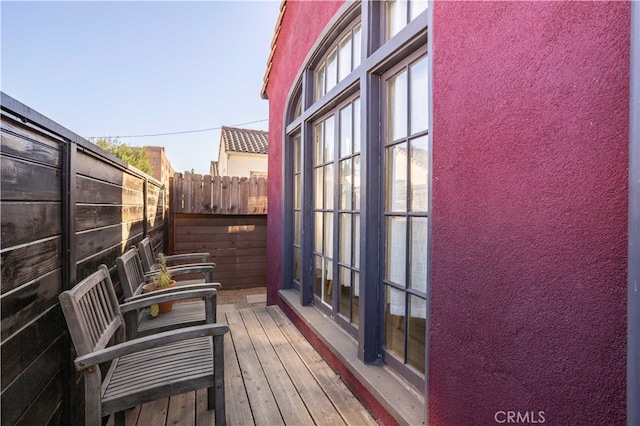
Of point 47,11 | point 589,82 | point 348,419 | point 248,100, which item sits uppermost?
point 248,100

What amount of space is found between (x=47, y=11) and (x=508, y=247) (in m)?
5.47

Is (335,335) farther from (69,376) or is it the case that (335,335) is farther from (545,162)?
(545,162)

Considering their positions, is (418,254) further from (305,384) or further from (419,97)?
(305,384)

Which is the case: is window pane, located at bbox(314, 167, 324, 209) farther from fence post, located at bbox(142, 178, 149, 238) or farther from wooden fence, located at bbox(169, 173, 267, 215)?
wooden fence, located at bbox(169, 173, 267, 215)

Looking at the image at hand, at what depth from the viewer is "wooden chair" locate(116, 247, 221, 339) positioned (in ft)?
6.62

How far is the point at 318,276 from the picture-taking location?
Answer: 2.95 meters

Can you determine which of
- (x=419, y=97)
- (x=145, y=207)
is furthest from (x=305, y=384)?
(x=145, y=207)

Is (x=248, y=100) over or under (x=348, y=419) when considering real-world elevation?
over

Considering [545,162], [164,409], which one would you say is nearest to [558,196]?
[545,162]

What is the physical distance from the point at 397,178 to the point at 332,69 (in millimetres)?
1426

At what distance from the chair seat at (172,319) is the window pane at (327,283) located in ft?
3.42

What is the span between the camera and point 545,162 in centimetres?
87

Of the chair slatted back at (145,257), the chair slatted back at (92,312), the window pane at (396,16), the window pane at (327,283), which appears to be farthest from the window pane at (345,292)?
the chair slatted back at (145,257)

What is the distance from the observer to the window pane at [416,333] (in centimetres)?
159
